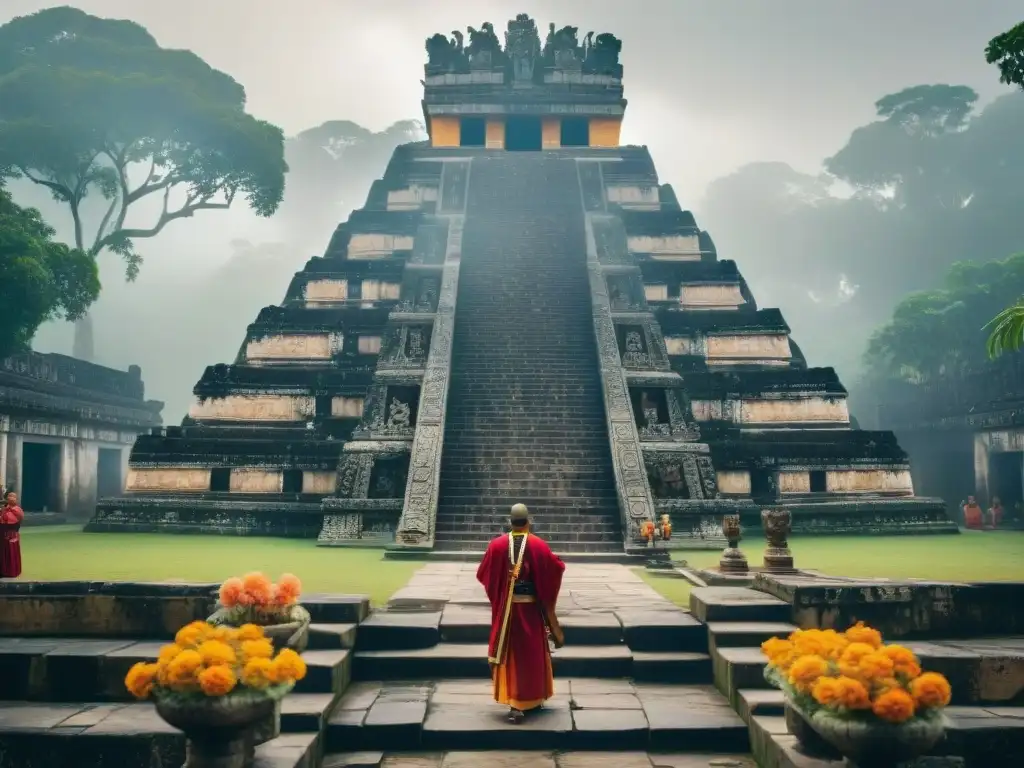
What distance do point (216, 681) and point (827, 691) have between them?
124 inches

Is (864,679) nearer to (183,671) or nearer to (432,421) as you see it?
(183,671)

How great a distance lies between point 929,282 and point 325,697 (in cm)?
5553

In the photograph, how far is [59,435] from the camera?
74.4 ft

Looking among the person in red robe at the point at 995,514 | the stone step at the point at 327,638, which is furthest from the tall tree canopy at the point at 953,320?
the stone step at the point at 327,638

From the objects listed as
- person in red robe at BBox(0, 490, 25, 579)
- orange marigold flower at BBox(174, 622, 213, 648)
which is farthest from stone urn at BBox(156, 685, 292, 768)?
person in red robe at BBox(0, 490, 25, 579)

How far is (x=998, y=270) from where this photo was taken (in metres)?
34.4

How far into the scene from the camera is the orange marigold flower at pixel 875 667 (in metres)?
4.62

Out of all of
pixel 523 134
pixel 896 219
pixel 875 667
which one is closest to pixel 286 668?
pixel 875 667

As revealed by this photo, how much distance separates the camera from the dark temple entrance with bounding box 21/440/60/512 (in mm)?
22594

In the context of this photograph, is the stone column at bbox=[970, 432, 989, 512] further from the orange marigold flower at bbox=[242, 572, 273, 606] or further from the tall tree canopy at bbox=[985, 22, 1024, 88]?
the orange marigold flower at bbox=[242, 572, 273, 606]

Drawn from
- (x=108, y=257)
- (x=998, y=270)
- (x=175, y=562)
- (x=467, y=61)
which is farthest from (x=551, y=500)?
(x=108, y=257)

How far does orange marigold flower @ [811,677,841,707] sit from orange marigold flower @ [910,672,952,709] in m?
0.41

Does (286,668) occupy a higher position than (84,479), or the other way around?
(84,479)

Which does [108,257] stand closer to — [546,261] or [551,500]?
[546,261]
